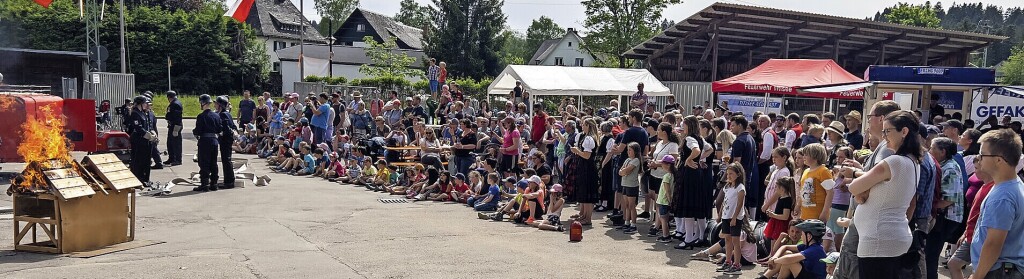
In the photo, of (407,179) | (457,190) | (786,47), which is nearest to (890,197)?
(457,190)

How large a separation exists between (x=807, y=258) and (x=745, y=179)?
2.77 metres

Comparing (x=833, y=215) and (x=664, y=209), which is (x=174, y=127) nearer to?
(x=664, y=209)

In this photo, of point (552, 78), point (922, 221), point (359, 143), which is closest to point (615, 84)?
point (552, 78)

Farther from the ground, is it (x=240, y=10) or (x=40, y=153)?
(x=240, y=10)

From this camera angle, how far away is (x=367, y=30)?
75.1 m

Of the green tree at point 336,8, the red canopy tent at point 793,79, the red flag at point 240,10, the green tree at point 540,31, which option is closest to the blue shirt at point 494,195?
the red canopy tent at point 793,79

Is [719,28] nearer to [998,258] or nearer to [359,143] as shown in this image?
[359,143]

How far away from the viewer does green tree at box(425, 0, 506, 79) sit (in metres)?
54.2

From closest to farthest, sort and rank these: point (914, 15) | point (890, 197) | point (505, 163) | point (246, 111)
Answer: point (890, 197) < point (505, 163) < point (246, 111) < point (914, 15)

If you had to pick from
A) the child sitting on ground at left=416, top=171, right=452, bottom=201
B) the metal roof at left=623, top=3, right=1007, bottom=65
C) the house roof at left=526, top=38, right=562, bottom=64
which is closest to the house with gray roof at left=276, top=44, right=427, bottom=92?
the house roof at left=526, top=38, right=562, bottom=64

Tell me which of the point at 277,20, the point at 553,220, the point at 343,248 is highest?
the point at 277,20

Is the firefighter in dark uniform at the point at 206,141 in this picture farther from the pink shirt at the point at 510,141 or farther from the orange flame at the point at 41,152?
the pink shirt at the point at 510,141

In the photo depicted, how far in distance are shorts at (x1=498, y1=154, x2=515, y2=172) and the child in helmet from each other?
7.68 metres

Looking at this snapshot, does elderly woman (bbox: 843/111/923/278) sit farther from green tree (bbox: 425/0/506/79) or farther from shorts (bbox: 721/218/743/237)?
green tree (bbox: 425/0/506/79)
